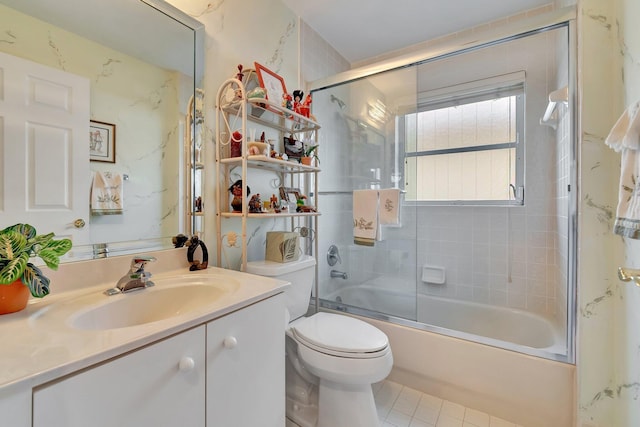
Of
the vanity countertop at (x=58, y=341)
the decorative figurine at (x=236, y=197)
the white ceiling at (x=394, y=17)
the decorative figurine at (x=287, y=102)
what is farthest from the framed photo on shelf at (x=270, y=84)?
the vanity countertop at (x=58, y=341)

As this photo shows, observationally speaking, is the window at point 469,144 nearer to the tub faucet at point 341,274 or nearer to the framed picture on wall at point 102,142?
the tub faucet at point 341,274

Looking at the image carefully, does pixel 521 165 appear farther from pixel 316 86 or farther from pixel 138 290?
pixel 138 290

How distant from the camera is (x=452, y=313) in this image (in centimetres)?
218

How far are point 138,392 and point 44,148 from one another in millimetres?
803

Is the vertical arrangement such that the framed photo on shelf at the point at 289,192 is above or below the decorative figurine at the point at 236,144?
below

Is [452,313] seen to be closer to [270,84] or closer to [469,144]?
[469,144]

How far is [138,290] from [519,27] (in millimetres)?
2031

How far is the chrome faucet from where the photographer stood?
3.01 feet

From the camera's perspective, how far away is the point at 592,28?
117 cm

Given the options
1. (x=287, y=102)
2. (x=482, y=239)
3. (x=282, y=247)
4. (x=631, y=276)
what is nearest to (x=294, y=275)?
(x=282, y=247)

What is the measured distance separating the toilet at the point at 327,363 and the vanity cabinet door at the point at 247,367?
0.92ft

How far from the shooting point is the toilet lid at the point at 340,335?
118 cm

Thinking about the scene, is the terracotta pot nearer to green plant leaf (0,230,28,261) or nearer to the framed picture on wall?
green plant leaf (0,230,28,261)

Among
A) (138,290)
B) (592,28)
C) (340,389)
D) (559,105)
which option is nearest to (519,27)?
(592,28)
